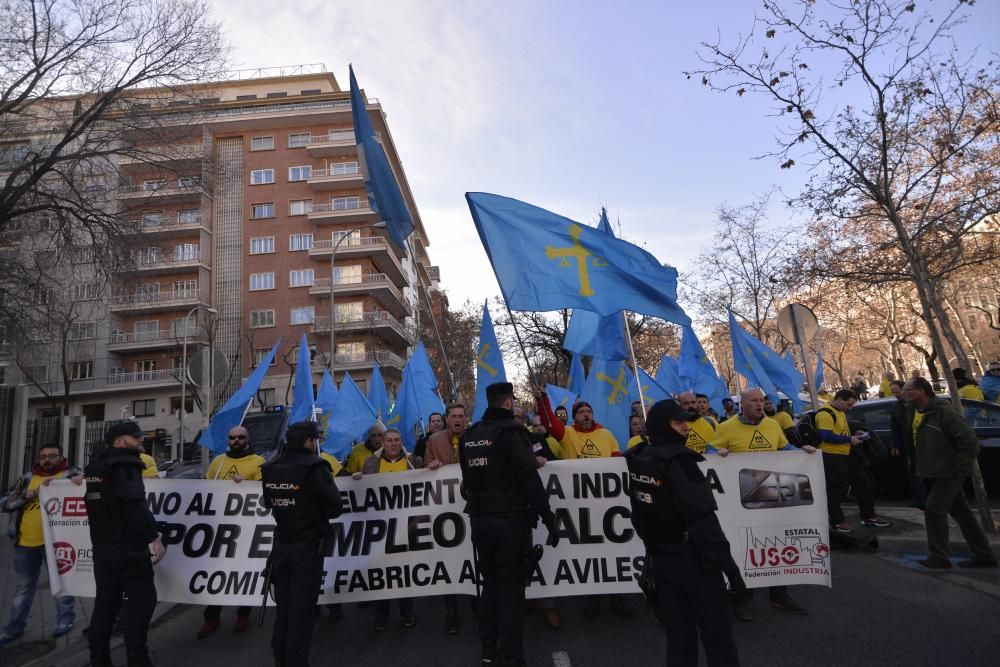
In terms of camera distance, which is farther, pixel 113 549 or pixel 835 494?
pixel 835 494

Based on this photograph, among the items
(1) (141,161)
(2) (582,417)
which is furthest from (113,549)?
(1) (141,161)

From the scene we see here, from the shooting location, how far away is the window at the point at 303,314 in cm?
4754

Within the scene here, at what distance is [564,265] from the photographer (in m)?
6.61

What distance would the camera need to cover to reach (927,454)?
6.71m

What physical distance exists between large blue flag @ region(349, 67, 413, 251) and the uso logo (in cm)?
491

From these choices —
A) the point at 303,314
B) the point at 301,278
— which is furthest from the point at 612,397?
the point at 301,278

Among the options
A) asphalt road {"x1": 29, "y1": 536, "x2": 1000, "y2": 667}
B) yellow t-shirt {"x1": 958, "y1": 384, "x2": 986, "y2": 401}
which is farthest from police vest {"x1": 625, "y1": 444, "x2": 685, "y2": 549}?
yellow t-shirt {"x1": 958, "y1": 384, "x2": 986, "y2": 401}

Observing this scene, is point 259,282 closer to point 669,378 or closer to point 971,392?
point 669,378

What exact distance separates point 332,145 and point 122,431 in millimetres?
48168

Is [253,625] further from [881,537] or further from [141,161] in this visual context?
[141,161]

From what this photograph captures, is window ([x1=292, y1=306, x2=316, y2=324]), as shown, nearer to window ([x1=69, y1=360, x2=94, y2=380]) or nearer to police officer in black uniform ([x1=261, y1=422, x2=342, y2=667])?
window ([x1=69, y1=360, x2=94, y2=380])

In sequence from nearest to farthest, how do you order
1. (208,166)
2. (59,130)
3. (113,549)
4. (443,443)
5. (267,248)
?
(113,549), (443,443), (59,130), (208,166), (267,248)

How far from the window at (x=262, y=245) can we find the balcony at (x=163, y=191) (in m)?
32.2

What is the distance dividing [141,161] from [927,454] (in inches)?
692
